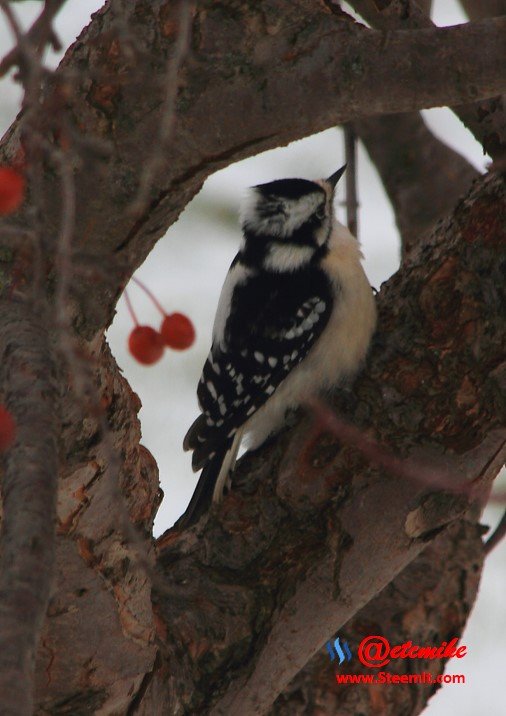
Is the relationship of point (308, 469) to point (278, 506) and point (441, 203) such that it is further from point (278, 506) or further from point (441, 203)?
point (441, 203)

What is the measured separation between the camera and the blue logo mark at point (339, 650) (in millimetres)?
3686

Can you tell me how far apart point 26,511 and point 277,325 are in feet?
7.89

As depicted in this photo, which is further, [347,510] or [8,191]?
[347,510]

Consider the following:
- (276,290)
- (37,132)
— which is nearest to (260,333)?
(276,290)

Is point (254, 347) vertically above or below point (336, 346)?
above

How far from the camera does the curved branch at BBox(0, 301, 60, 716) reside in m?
1.37

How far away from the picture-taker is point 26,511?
1572mm

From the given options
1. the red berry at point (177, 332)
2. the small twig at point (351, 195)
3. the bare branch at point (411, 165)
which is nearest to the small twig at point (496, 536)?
the small twig at point (351, 195)

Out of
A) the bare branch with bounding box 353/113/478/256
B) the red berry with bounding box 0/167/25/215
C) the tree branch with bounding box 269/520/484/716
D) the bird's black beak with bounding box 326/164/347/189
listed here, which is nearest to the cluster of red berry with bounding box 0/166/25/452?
the red berry with bounding box 0/167/25/215

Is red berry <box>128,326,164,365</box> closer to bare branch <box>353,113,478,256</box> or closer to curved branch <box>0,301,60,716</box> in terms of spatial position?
curved branch <box>0,301,60,716</box>

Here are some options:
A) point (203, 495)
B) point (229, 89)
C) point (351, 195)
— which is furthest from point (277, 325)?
point (229, 89)

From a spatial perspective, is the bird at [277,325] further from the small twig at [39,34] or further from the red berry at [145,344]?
the small twig at [39,34]

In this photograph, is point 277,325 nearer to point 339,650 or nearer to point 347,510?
point 347,510

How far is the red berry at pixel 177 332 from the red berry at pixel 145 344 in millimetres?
19
